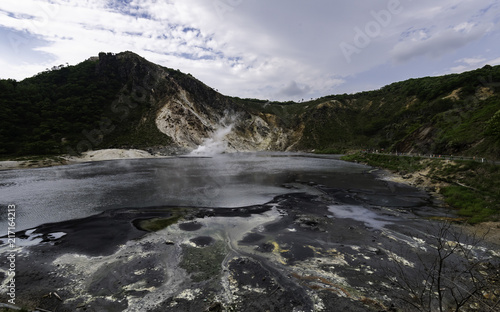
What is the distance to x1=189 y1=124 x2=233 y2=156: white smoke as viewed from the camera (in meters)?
95.0

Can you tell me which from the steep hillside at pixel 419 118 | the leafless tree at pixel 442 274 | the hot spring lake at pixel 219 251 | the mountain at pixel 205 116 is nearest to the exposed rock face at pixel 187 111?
the mountain at pixel 205 116

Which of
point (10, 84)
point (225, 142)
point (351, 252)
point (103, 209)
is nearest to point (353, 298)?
point (351, 252)

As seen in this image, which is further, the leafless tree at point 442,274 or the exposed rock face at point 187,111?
the exposed rock face at point 187,111

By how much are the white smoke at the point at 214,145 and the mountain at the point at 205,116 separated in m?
0.82

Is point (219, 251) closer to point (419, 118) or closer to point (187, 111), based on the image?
point (419, 118)

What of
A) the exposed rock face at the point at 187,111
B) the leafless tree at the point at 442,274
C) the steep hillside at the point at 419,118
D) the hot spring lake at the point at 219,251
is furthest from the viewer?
the exposed rock face at the point at 187,111

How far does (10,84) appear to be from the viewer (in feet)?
278

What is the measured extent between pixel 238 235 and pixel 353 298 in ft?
24.6

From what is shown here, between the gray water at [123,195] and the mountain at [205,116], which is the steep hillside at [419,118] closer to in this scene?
the mountain at [205,116]

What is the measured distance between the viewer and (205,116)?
11500 cm

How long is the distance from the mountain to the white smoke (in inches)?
32.1

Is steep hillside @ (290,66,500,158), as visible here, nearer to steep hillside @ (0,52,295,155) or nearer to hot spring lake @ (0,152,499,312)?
hot spring lake @ (0,152,499,312)

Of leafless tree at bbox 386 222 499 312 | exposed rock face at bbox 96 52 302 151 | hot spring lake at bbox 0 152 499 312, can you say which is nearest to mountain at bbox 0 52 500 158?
exposed rock face at bbox 96 52 302 151

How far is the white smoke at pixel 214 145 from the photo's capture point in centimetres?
9500
